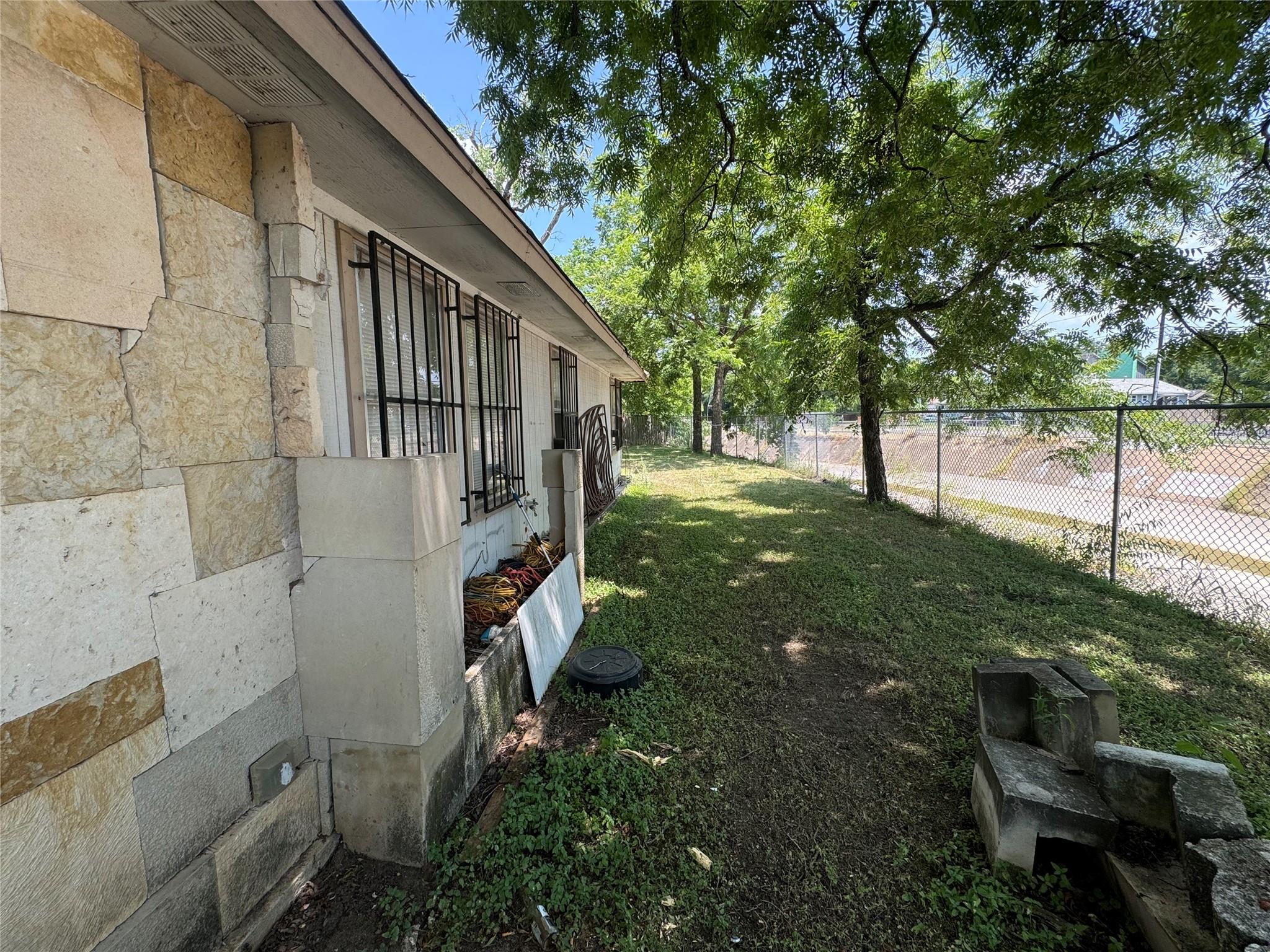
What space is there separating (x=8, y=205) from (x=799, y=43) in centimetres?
435

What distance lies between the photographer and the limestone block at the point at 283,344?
176cm

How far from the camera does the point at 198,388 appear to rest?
150 cm

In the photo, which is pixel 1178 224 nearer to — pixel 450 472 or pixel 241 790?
pixel 450 472

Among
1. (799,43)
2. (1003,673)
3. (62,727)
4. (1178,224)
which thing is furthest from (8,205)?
(1178,224)

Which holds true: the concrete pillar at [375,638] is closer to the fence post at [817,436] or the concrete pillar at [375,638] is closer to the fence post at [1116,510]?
the fence post at [1116,510]

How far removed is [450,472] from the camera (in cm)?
209

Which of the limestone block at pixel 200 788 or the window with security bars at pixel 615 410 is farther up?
the window with security bars at pixel 615 410

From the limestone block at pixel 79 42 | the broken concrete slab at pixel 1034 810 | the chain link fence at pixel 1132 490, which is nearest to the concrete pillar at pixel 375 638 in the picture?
the limestone block at pixel 79 42

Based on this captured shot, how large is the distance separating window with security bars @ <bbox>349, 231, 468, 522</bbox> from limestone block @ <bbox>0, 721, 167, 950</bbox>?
1415 mm

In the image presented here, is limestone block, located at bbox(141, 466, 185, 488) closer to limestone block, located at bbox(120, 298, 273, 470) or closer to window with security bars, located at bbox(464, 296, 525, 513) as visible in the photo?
limestone block, located at bbox(120, 298, 273, 470)

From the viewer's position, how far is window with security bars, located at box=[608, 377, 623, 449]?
11.8 metres

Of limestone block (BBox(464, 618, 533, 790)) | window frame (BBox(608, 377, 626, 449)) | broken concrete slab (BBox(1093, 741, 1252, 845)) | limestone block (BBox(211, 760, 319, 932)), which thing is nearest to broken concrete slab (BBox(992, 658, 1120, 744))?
broken concrete slab (BBox(1093, 741, 1252, 845))

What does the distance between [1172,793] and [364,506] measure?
2.95 m

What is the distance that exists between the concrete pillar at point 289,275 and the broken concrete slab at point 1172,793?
3119mm
